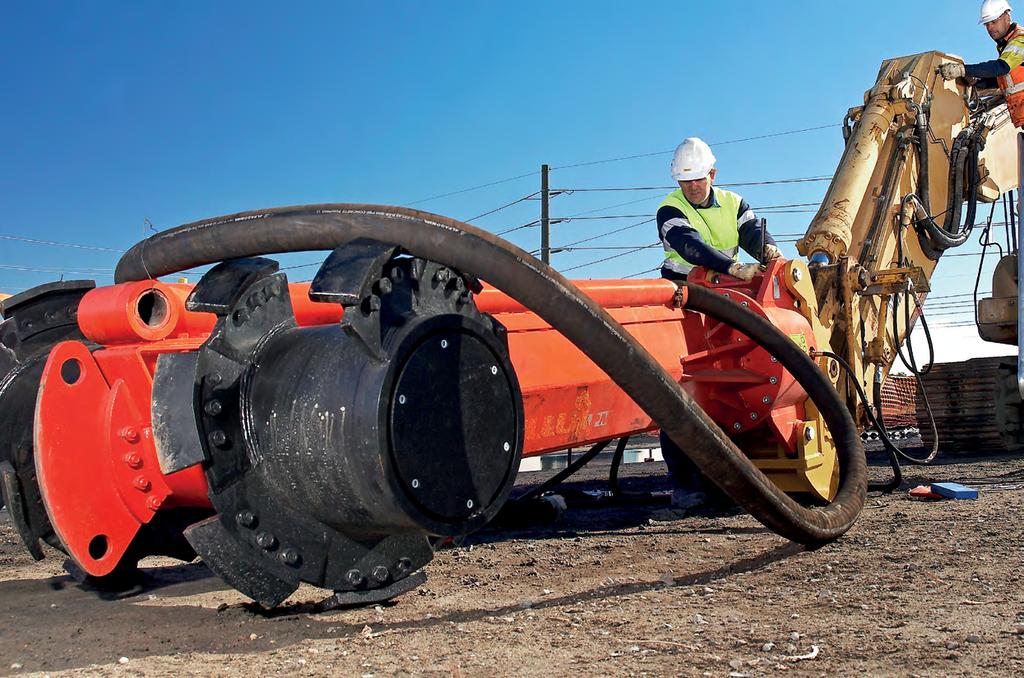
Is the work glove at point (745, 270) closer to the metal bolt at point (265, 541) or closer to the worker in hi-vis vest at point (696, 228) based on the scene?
the worker in hi-vis vest at point (696, 228)

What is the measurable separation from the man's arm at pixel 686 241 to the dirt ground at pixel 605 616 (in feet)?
5.40

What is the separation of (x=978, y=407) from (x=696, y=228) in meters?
4.66

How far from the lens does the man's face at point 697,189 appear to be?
6.43 meters

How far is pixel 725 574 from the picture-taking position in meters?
4.22

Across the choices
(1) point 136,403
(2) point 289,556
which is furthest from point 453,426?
(1) point 136,403

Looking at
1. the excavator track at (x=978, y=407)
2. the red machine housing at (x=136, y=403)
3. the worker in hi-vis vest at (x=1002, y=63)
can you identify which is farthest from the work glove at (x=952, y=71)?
the red machine housing at (x=136, y=403)

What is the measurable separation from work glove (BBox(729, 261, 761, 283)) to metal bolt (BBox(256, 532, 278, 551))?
363 cm

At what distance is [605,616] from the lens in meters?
3.53

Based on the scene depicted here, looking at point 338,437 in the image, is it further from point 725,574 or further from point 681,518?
point 681,518

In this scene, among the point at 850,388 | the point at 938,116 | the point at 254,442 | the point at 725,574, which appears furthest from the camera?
the point at 938,116

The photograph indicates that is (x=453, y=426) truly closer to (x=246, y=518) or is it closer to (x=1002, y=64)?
(x=246, y=518)

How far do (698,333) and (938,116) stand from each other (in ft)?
11.6

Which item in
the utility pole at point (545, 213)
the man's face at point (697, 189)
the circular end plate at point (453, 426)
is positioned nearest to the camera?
the circular end plate at point (453, 426)

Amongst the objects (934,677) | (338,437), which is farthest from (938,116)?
(338,437)
